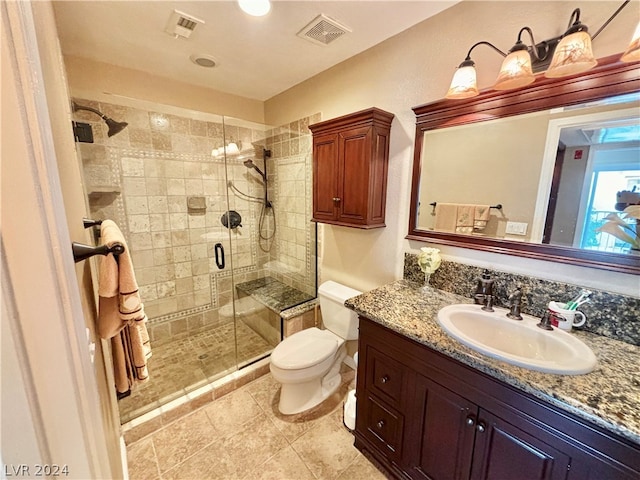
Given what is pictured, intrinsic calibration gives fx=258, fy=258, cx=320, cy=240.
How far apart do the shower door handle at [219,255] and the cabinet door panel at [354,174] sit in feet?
4.83

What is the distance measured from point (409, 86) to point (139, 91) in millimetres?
2170

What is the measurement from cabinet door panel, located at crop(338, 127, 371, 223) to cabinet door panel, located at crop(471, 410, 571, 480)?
3.90 ft

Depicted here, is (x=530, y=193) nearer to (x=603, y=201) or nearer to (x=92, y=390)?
(x=603, y=201)

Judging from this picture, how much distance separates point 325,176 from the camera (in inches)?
76.7

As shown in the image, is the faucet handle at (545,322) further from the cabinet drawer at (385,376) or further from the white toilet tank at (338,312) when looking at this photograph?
the white toilet tank at (338,312)

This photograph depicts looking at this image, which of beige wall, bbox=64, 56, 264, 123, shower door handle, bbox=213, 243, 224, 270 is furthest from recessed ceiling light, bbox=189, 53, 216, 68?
shower door handle, bbox=213, 243, 224, 270

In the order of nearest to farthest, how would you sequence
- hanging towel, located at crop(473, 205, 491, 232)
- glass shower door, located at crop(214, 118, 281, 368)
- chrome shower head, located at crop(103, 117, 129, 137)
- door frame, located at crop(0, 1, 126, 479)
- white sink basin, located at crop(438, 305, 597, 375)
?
door frame, located at crop(0, 1, 126, 479) < white sink basin, located at crop(438, 305, 597, 375) < hanging towel, located at crop(473, 205, 491, 232) < chrome shower head, located at crop(103, 117, 129, 137) < glass shower door, located at crop(214, 118, 281, 368)

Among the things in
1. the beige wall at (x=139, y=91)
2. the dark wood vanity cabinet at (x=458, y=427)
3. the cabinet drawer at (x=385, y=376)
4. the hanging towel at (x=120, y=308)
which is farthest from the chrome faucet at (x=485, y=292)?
the beige wall at (x=139, y=91)

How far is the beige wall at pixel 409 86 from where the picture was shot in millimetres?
1095

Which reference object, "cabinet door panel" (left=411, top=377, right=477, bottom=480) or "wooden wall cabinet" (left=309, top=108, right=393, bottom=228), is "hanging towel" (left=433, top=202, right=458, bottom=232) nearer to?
"wooden wall cabinet" (left=309, top=108, right=393, bottom=228)

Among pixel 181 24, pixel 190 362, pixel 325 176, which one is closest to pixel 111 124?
pixel 181 24

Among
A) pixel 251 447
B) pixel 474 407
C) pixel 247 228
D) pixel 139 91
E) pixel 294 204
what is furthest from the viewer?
pixel 247 228

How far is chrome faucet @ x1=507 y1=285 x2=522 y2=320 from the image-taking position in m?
1.22

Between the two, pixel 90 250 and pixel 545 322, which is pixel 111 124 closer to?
pixel 90 250
